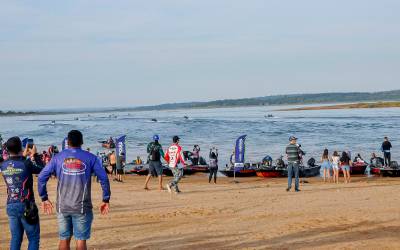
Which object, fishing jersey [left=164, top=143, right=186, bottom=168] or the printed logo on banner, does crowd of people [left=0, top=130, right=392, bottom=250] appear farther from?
fishing jersey [left=164, top=143, right=186, bottom=168]

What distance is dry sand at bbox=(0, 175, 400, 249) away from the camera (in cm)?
916

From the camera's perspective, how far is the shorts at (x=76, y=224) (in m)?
6.48

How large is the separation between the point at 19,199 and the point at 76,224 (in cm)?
91

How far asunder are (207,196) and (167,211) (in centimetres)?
306

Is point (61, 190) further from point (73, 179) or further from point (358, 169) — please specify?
point (358, 169)

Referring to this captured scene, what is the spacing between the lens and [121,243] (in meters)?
9.27

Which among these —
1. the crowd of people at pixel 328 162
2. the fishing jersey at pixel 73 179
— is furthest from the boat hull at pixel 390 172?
the fishing jersey at pixel 73 179

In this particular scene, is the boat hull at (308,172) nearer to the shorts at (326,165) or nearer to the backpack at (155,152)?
the shorts at (326,165)

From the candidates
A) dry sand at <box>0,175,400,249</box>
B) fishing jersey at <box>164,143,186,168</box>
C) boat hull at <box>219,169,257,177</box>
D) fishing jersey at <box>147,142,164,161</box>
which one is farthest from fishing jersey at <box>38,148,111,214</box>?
boat hull at <box>219,169,257,177</box>

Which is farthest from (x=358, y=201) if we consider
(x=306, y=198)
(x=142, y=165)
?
(x=142, y=165)

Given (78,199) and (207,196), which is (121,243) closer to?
(78,199)

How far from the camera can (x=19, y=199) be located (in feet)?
22.8

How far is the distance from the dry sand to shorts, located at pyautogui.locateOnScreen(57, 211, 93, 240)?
2.51 meters

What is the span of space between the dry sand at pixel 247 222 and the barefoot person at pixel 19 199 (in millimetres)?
2172
